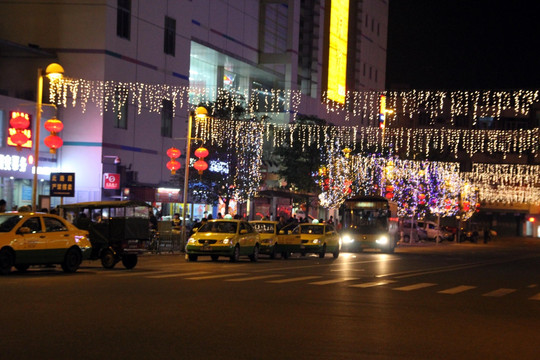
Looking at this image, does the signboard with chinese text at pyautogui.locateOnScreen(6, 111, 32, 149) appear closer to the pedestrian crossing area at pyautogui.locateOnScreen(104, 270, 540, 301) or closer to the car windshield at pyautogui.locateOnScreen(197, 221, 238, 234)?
the car windshield at pyautogui.locateOnScreen(197, 221, 238, 234)

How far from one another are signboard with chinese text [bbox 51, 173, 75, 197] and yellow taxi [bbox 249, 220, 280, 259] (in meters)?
8.07

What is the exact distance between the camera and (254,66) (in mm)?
68812

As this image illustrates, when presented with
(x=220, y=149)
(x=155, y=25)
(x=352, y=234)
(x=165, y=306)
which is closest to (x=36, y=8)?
(x=155, y=25)

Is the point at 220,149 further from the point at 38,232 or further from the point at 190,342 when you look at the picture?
the point at 190,342

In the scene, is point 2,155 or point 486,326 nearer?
point 486,326

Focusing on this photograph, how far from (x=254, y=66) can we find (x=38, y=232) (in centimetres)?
4776

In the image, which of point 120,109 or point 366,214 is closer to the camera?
point 120,109

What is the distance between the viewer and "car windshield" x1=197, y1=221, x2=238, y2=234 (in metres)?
32.0

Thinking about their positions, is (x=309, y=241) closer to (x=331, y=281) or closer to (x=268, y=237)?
(x=268, y=237)

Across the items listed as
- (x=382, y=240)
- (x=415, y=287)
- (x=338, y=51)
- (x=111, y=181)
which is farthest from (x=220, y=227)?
(x=338, y=51)

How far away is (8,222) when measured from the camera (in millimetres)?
22266

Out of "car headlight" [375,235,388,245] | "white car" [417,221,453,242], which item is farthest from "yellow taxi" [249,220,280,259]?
"white car" [417,221,453,242]

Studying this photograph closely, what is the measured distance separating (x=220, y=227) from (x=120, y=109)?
18037 mm

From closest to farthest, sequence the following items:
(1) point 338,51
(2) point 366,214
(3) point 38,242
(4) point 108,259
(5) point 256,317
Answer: (5) point 256,317
(3) point 38,242
(4) point 108,259
(2) point 366,214
(1) point 338,51
